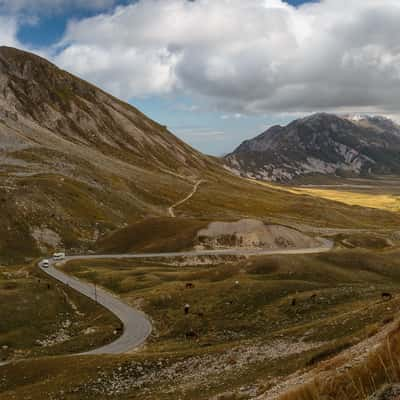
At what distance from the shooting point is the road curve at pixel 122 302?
5062cm

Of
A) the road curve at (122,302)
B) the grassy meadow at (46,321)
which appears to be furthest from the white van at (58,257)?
the grassy meadow at (46,321)

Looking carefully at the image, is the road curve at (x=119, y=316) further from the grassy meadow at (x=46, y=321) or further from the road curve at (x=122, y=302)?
the grassy meadow at (x=46, y=321)

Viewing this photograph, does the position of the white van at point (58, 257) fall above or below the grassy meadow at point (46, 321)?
above

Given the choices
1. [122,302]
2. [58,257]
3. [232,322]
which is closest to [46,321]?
[122,302]

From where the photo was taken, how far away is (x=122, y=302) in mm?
68000

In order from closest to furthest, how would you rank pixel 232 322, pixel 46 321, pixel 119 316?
pixel 232 322 → pixel 119 316 → pixel 46 321

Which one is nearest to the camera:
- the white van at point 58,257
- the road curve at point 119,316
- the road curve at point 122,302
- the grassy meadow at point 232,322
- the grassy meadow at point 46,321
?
the grassy meadow at point 232,322

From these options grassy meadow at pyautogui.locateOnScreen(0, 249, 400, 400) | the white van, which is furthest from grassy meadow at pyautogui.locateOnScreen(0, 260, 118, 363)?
the white van

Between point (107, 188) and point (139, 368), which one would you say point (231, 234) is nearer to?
point (107, 188)

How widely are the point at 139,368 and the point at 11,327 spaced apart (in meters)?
30.4

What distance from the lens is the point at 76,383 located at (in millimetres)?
34031

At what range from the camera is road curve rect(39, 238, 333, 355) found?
166 feet

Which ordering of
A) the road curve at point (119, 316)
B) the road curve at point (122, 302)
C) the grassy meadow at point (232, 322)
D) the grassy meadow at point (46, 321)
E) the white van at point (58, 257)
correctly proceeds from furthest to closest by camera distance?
the white van at point (58, 257), the grassy meadow at point (46, 321), the road curve at point (122, 302), the road curve at point (119, 316), the grassy meadow at point (232, 322)

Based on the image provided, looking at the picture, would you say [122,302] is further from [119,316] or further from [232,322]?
[232,322]
